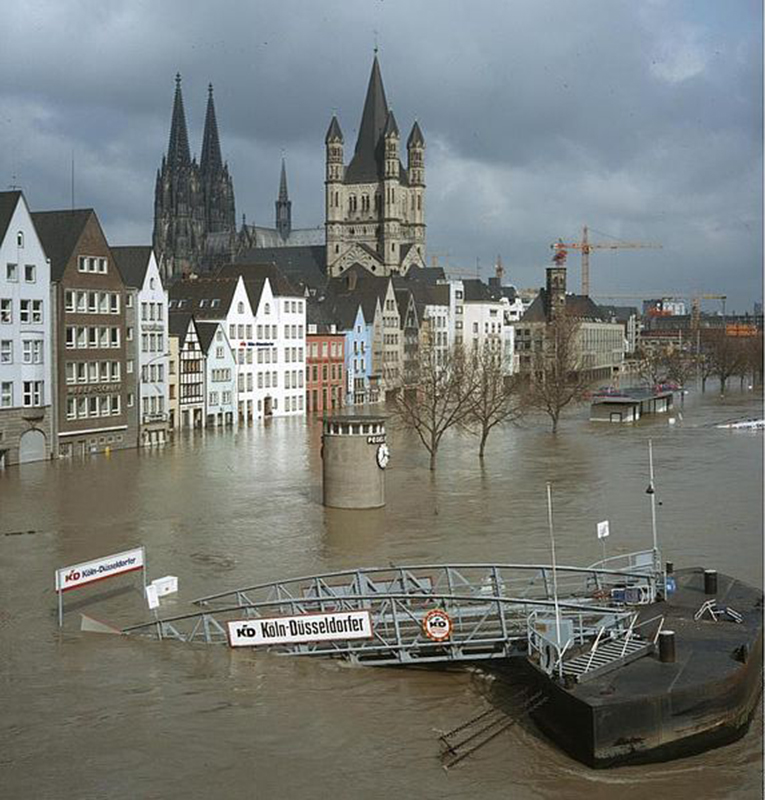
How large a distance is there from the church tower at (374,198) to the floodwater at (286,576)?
9753cm

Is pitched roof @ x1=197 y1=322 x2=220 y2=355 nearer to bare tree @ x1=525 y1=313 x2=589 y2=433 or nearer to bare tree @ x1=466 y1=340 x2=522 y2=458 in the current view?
bare tree @ x1=466 y1=340 x2=522 y2=458

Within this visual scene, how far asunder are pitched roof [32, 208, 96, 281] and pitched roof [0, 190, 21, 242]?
3.41m

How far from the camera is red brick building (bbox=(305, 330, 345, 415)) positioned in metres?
89.9

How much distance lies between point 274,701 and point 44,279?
1585 inches

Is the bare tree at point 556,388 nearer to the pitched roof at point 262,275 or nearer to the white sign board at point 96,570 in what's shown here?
the pitched roof at point 262,275

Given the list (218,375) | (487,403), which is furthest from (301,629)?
(218,375)

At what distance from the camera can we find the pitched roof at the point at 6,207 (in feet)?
178

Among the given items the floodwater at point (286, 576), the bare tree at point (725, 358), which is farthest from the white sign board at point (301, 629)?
the bare tree at point (725, 358)

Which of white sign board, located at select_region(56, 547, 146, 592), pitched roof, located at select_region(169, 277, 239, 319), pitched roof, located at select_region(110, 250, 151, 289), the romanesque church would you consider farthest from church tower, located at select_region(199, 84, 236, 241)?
white sign board, located at select_region(56, 547, 146, 592)

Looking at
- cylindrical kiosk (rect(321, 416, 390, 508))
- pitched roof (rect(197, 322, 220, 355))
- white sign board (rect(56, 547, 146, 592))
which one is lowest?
white sign board (rect(56, 547, 146, 592))

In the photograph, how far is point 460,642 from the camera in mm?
21781

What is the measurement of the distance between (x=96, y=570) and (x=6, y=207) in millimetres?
32089

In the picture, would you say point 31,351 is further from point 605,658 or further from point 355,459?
point 605,658

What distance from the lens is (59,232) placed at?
5978cm
